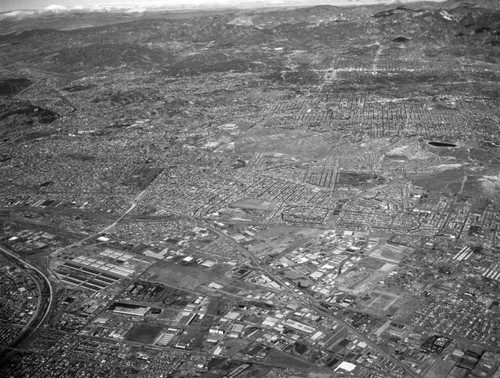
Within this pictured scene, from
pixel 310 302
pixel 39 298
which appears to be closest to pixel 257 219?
pixel 310 302

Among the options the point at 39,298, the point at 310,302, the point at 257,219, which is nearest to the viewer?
the point at 310,302

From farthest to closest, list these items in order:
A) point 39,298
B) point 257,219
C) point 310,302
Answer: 1. point 257,219
2. point 39,298
3. point 310,302

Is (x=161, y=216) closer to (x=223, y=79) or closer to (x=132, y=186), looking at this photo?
(x=132, y=186)

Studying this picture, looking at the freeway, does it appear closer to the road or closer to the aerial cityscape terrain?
the aerial cityscape terrain

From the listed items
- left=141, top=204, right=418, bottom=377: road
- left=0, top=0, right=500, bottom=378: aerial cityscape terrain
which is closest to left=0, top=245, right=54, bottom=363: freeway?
left=0, top=0, right=500, bottom=378: aerial cityscape terrain

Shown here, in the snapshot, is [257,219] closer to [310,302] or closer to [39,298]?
[310,302]

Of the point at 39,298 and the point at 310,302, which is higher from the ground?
the point at 39,298

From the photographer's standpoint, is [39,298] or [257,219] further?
[257,219]
